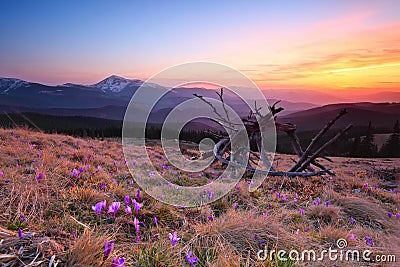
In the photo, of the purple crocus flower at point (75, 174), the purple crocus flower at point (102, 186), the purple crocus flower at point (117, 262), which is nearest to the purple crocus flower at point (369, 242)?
the purple crocus flower at point (117, 262)

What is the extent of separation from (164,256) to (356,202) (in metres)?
3.94

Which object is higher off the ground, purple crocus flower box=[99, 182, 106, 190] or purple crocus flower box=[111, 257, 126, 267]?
purple crocus flower box=[111, 257, 126, 267]

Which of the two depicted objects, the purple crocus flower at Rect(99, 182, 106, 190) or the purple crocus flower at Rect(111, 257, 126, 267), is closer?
the purple crocus flower at Rect(111, 257, 126, 267)

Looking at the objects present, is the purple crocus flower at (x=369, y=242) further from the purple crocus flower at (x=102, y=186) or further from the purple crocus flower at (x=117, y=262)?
the purple crocus flower at (x=102, y=186)

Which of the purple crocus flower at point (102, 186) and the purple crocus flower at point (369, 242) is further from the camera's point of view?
the purple crocus flower at point (102, 186)

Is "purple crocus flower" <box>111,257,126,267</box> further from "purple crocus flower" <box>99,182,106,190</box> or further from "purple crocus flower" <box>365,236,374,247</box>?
"purple crocus flower" <box>365,236,374,247</box>

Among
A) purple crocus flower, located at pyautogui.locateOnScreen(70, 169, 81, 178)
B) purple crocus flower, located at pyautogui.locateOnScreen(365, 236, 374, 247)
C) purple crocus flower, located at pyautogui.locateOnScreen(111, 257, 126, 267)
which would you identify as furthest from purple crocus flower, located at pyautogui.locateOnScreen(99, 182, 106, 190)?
purple crocus flower, located at pyautogui.locateOnScreen(365, 236, 374, 247)

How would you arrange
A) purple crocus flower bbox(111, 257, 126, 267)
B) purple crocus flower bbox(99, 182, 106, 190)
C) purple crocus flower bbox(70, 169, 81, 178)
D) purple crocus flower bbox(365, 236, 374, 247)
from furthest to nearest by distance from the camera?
purple crocus flower bbox(70, 169, 81, 178) → purple crocus flower bbox(99, 182, 106, 190) → purple crocus flower bbox(365, 236, 374, 247) → purple crocus flower bbox(111, 257, 126, 267)

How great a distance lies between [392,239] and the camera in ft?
10.2

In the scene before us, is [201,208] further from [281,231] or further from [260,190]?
[260,190]

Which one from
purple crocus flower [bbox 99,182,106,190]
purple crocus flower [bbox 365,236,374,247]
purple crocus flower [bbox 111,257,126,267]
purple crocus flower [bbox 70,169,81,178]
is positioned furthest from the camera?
purple crocus flower [bbox 70,169,81,178]

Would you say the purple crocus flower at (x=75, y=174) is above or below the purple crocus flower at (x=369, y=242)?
above

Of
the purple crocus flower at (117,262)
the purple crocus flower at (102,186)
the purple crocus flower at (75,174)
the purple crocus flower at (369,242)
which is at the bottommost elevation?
the purple crocus flower at (369,242)

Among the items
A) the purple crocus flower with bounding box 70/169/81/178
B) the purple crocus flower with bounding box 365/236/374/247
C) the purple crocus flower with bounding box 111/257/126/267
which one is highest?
the purple crocus flower with bounding box 111/257/126/267
